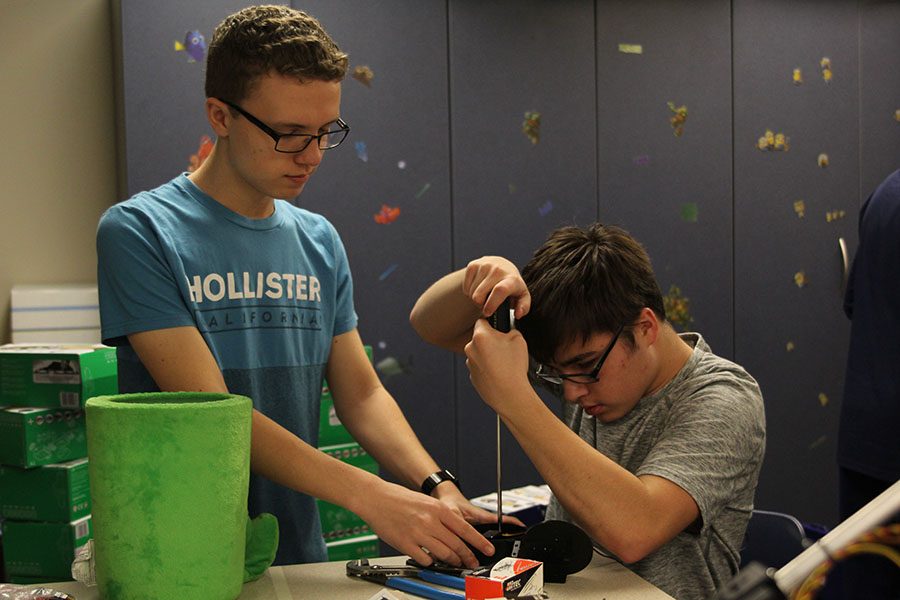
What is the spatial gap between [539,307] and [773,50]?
8.98 ft

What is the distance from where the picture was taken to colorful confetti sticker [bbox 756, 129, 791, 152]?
3.67 metres

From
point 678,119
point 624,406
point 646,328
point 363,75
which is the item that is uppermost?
point 363,75

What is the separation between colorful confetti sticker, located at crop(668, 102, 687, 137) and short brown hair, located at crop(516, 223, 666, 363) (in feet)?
7.29

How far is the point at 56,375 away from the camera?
65.1 inches

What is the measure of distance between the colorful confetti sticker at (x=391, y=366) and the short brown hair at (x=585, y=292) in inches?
68.6

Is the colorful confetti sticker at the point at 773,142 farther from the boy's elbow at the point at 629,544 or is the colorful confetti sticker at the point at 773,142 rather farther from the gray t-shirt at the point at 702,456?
the boy's elbow at the point at 629,544

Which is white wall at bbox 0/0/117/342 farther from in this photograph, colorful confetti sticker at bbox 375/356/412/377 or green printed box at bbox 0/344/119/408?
green printed box at bbox 0/344/119/408

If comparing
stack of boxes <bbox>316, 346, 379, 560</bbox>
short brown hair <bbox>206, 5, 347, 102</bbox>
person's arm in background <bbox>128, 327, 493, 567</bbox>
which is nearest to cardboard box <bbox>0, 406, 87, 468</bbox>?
person's arm in background <bbox>128, 327, 493, 567</bbox>

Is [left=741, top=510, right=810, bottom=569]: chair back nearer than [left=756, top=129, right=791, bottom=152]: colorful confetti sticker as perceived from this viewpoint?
Yes

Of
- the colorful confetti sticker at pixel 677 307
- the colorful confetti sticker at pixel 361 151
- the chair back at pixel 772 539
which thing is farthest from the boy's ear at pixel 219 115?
the colorful confetti sticker at pixel 677 307

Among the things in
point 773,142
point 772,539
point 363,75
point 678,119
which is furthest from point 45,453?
point 773,142

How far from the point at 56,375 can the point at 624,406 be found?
997mm

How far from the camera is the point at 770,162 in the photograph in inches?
145

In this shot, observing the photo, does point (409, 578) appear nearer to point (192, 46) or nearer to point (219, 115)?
point (219, 115)
